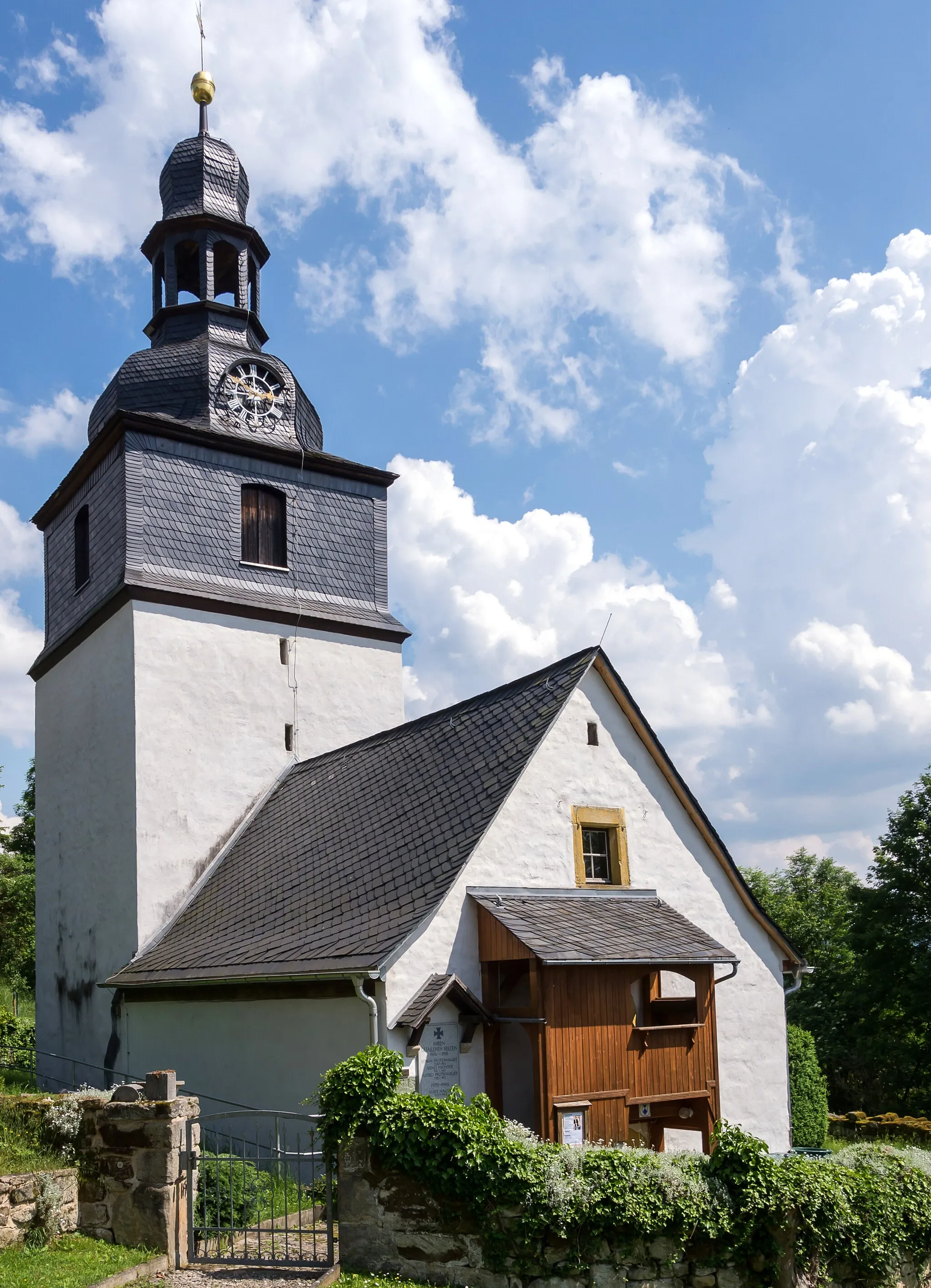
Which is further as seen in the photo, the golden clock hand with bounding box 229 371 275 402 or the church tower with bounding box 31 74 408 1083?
the golden clock hand with bounding box 229 371 275 402

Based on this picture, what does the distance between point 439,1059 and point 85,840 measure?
11.0 meters

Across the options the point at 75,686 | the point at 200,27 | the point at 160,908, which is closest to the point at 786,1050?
the point at 160,908

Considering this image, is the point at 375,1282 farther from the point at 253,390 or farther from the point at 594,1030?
the point at 253,390

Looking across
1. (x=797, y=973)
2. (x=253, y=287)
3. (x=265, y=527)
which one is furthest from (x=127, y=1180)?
(x=253, y=287)

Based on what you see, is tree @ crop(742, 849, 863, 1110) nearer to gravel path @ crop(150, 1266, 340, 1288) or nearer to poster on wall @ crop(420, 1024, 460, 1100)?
poster on wall @ crop(420, 1024, 460, 1100)

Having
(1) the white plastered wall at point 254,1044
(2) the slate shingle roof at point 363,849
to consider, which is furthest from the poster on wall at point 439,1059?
(2) the slate shingle roof at point 363,849

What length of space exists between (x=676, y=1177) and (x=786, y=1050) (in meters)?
8.07

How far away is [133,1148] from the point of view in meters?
10.8

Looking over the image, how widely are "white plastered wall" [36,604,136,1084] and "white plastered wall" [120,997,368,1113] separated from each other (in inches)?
86.7

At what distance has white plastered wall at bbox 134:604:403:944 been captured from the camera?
805 inches

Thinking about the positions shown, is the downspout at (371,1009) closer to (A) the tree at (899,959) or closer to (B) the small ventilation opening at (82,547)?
(B) the small ventilation opening at (82,547)

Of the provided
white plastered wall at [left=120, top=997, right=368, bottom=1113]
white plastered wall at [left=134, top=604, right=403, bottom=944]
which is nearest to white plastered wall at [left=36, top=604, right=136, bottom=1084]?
white plastered wall at [left=134, top=604, right=403, bottom=944]

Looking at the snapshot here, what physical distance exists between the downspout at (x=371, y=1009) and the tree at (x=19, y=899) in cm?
2745

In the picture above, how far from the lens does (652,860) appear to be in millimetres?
16906
